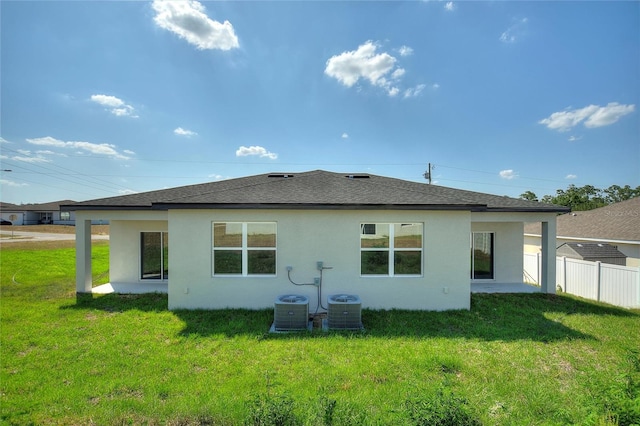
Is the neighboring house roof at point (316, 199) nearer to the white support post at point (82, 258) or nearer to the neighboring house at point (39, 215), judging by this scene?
the white support post at point (82, 258)

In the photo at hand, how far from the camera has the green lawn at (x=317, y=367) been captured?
125 inches

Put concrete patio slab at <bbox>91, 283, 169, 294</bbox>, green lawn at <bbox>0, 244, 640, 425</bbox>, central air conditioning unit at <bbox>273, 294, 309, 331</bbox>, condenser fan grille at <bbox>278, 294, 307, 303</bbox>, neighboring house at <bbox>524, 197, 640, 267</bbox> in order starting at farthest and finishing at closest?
neighboring house at <bbox>524, 197, 640, 267</bbox> → concrete patio slab at <bbox>91, 283, 169, 294</bbox> → condenser fan grille at <bbox>278, 294, 307, 303</bbox> → central air conditioning unit at <bbox>273, 294, 309, 331</bbox> → green lawn at <bbox>0, 244, 640, 425</bbox>

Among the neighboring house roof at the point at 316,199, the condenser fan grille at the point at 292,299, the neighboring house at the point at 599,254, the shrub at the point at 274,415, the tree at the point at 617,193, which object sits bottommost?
the shrub at the point at 274,415

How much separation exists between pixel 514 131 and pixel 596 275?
10982mm

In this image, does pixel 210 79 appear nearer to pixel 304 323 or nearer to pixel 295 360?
pixel 304 323

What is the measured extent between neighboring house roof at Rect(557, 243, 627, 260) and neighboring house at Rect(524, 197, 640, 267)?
1.24 feet

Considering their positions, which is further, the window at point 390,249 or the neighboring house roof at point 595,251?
the neighboring house roof at point 595,251

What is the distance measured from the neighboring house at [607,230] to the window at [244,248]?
14.7 metres

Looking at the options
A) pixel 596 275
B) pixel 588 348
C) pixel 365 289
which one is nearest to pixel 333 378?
pixel 365 289

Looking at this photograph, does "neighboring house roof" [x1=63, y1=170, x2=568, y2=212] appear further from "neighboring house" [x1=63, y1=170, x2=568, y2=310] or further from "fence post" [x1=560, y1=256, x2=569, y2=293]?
"fence post" [x1=560, y1=256, x2=569, y2=293]

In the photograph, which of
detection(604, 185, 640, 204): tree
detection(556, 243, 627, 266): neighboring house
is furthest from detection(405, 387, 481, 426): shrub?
detection(604, 185, 640, 204): tree

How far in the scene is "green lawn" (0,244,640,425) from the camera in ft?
10.4

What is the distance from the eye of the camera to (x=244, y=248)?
7590 mm

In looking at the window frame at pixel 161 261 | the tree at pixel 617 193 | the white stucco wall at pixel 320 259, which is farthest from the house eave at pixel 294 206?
the tree at pixel 617 193
